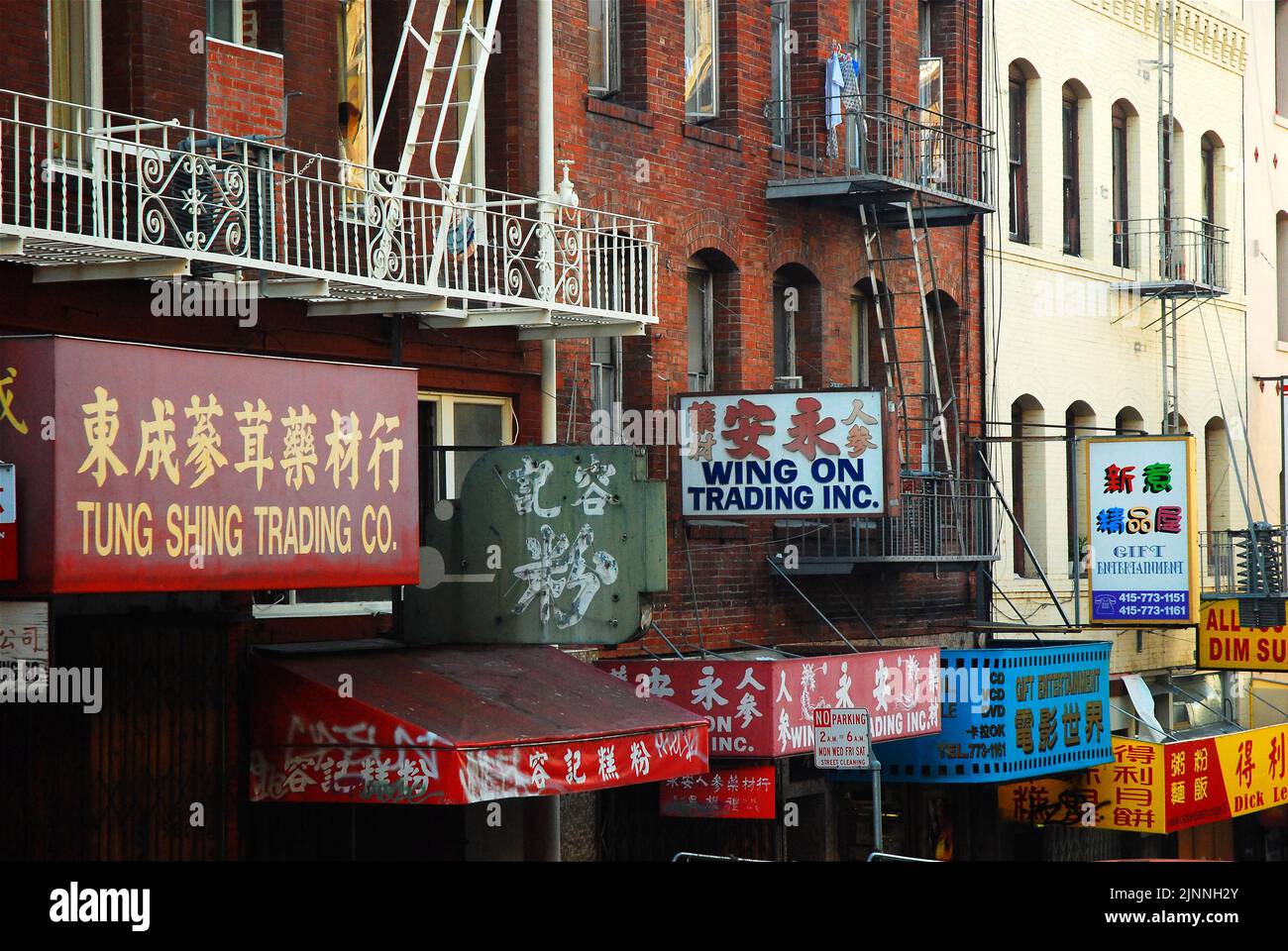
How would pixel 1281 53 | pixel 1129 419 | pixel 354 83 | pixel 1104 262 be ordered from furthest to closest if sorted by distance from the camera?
pixel 1281 53 < pixel 1129 419 < pixel 1104 262 < pixel 354 83

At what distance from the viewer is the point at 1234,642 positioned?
26.9 m

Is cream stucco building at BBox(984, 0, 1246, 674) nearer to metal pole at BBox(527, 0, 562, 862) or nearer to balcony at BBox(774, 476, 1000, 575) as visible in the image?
balcony at BBox(774, 476, 1000, 575)

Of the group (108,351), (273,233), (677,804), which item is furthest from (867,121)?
(108,351)

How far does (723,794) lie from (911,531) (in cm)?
470

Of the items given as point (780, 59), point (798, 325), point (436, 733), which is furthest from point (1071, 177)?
point (436, 733)

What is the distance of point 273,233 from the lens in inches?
517

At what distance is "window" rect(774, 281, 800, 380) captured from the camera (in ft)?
68.4

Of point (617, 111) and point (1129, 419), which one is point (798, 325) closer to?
point (617, 111)

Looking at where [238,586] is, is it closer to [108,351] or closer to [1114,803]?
[108,351]

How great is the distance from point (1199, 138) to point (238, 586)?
20.6 metres

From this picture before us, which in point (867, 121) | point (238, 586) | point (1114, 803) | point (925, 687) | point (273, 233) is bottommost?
point (1114, 803)

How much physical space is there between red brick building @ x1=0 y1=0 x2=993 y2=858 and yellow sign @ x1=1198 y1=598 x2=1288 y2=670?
5200 mm

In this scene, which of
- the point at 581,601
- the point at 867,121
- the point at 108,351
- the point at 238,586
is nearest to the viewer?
the point at 108,351

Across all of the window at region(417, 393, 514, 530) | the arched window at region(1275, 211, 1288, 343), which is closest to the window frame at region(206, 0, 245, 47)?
the window at region(417, 393, 514, 530)
